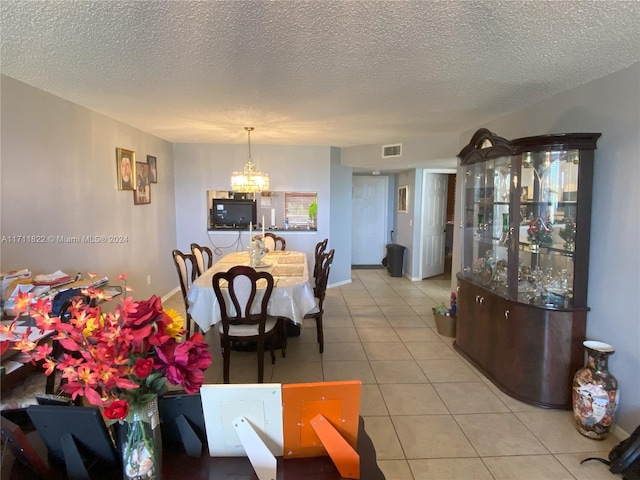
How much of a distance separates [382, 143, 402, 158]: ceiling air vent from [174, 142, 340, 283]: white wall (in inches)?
34.0

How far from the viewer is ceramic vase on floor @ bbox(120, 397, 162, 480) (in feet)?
2.98

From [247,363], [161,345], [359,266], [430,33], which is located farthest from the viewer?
[359,266]

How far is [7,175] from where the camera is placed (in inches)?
95.9

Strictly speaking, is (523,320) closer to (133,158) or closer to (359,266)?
(133,158)

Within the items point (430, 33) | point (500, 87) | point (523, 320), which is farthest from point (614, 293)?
point (430, 33)

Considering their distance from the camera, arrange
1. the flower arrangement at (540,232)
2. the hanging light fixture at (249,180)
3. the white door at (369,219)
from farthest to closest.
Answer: the white door at (369,219), the hanging light fixture at (249,180), the flower arrangement at (540,232)

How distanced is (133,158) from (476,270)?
3906mm

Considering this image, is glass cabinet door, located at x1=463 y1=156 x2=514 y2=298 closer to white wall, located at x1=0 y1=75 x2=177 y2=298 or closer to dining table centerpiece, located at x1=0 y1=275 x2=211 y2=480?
dining table centerpiece, located at x1=0 y1=275 x2=211 y2=480

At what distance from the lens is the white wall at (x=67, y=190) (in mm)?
2500

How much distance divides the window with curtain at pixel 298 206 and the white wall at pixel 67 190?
206cm

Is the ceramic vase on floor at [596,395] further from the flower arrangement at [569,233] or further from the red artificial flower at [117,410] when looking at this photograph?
the red artificial flower at [117,410]

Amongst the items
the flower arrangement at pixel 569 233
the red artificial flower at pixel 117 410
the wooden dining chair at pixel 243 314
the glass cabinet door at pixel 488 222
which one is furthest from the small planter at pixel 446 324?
the red artificial flower at pixel 117 410

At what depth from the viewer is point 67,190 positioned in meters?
3.10

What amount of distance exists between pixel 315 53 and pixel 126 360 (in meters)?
1.81
